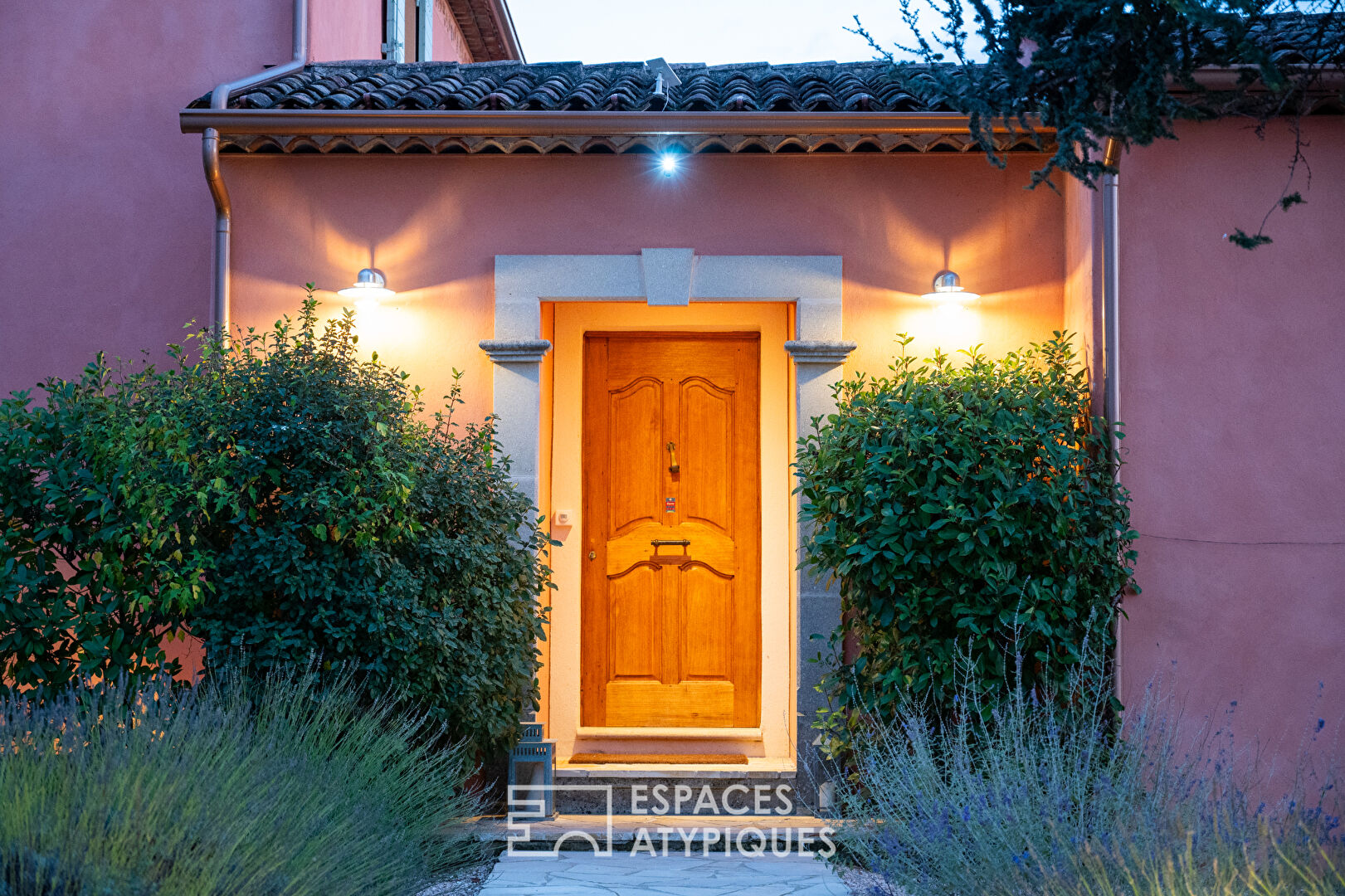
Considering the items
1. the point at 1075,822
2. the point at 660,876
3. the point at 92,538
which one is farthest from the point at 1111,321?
the point at 92,538

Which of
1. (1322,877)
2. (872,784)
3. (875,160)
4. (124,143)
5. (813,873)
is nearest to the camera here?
(1322,877)

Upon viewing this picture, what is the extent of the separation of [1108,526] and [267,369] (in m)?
3.95

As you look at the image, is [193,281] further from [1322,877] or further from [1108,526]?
[1322,877]

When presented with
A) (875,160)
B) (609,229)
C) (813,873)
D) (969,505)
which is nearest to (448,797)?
(813,873)

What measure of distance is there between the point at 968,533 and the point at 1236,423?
1583mm

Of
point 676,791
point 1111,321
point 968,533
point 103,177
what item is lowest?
point 676,791

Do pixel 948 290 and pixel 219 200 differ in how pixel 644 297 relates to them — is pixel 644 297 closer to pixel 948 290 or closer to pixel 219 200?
pixel 948 290

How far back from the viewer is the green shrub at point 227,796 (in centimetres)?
316

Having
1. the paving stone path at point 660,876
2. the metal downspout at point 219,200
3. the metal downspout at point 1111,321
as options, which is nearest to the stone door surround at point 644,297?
the metal downspout at point 1111,321

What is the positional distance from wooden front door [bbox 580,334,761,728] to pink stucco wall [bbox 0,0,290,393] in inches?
97.4

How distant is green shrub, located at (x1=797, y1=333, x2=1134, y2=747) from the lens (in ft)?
17.6

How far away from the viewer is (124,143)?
22.8 feet

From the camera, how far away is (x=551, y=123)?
6141 mm

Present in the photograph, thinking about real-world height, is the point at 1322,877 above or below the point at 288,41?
below
